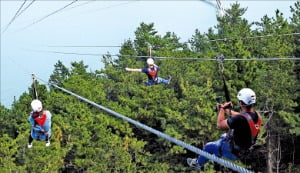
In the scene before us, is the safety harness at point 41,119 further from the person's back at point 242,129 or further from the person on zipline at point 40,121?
the person's back at point 242,129

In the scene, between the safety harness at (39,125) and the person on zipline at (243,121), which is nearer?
the person on zipline at (243,121)

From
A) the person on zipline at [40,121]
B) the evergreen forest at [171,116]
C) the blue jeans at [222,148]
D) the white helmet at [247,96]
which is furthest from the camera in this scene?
the evergreen forest at [171,116]

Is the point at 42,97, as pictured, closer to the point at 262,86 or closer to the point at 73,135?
the point at 73,135

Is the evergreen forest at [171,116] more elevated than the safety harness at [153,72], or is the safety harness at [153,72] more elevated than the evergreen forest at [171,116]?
the safety harness at [153,72]

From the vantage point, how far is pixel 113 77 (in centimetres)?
4219

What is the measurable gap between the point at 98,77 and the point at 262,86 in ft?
54.1

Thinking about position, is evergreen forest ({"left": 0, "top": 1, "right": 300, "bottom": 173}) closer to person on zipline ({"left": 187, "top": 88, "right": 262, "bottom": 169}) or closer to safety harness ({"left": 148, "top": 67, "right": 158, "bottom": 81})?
safety harness ({"left": 148, "top": 67, "right": 158, "bottom": 81})

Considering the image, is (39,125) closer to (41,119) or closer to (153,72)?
(41,119)

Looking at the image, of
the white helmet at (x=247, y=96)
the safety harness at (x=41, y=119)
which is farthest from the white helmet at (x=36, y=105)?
the white helmet at (x=247, y=96)

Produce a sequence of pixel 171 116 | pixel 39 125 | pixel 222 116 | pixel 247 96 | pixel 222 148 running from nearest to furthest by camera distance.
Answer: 1. pixel 247 96
2. pixel 222 116
3. pixel 222 148
4. pixel 39 125
5. pixel 171 116

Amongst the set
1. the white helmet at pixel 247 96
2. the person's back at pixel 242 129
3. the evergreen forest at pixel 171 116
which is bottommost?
the evergreen forest at pixel 171 116

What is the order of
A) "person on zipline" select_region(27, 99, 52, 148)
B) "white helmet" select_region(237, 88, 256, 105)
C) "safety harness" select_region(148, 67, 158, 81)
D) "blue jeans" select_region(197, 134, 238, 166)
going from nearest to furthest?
1. "white helmet" select_region(237, 88, 256, 105)
2. "blue jeans" select_region(197, 134, 238, 166)
3. "person on zipline" select_region(27, 99, 52, 148)
4. "safety harness" select_region(148, 67, 158, 81)

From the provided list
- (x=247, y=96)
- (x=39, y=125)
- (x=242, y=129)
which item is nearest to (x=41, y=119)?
(x=39, y=125)

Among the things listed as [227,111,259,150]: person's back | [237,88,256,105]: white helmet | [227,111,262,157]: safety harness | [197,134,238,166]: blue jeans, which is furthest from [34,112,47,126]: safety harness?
[237,88,256,105]: white helmet
